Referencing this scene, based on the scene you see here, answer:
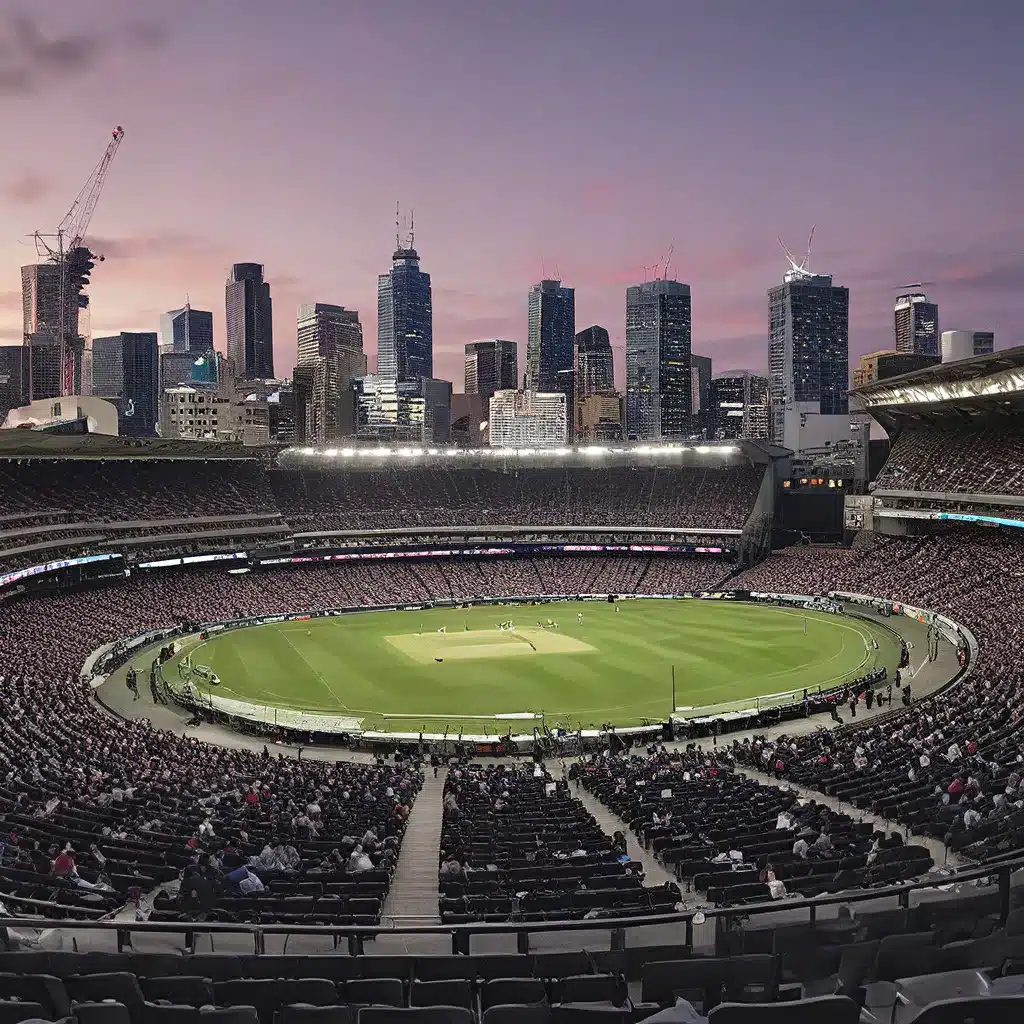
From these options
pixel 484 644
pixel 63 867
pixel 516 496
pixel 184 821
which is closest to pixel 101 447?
pixel 484 644

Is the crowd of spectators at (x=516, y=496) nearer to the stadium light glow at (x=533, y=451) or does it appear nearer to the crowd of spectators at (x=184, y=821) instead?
the stadium light glow at (x=533, y=451)

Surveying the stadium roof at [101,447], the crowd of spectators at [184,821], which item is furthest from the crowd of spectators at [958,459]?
the stadium roof at [101,447]

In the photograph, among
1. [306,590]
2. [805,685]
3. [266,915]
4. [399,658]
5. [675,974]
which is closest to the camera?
[675,974]

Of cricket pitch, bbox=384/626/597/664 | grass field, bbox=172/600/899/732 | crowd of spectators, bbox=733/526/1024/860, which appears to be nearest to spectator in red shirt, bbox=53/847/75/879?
crowd of spectators, bbox=733/526/1024/860

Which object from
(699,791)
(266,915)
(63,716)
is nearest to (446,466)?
(63,716)

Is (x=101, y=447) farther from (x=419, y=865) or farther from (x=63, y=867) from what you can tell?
(x=63, y=867)

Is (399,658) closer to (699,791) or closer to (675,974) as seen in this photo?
(699,791)

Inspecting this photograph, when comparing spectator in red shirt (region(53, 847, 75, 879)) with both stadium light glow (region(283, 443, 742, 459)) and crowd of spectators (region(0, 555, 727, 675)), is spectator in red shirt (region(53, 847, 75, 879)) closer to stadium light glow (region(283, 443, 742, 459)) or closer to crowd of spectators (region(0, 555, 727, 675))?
crowd of spectators (region(0, 555, 727, 675))
